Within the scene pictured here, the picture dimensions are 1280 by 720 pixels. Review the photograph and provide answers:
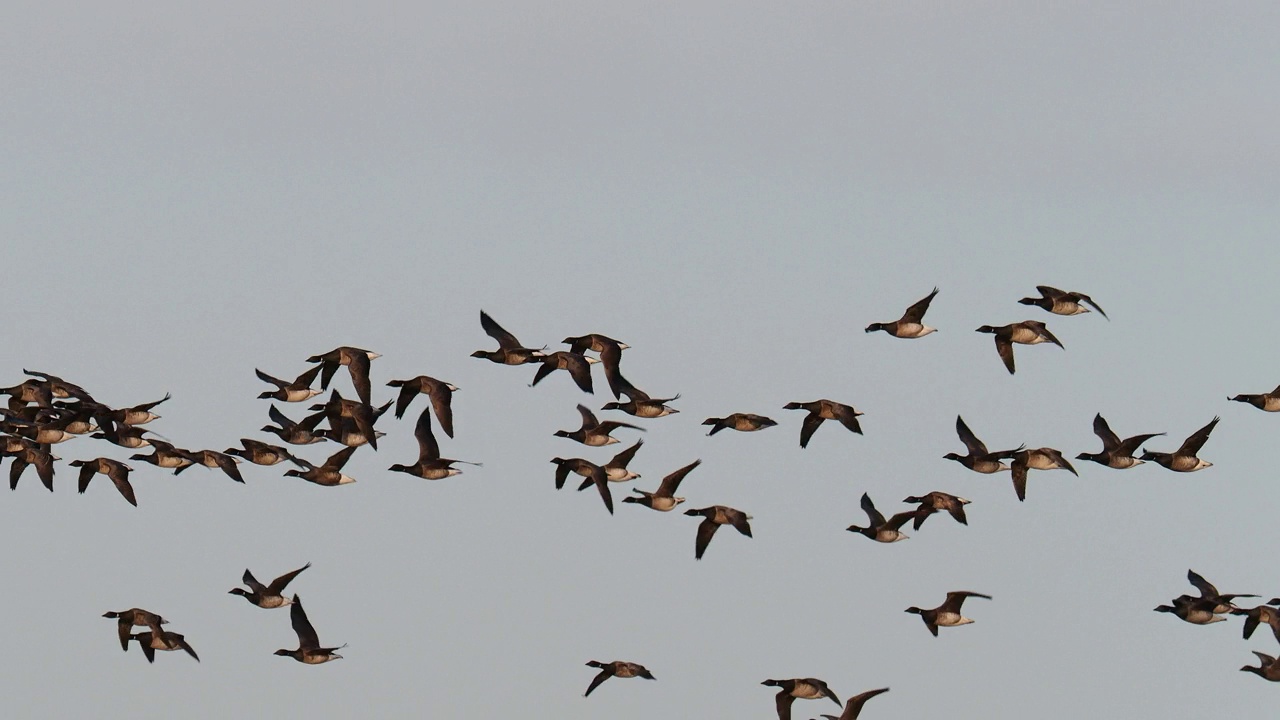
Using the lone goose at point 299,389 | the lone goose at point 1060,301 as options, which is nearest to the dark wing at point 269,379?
the lone goose at point 299,389

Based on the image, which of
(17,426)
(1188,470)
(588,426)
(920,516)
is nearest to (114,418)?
(17,426)

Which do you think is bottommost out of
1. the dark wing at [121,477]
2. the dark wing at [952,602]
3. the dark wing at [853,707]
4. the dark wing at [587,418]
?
the dark wing at [853,707]

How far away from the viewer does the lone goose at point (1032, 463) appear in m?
53.0

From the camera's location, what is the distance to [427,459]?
177ft

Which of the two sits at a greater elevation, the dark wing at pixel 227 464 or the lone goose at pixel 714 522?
the dark wing at pixel 227 464

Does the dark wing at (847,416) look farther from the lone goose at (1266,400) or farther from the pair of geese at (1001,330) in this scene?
the lone goose at (1266,400)

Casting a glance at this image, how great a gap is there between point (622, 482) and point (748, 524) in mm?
3006

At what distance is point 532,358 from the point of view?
51.8 meters

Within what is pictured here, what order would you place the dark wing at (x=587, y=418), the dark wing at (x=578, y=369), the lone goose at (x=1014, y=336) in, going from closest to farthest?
the dark wing at (x=578, y=369) → the lone goose at (x=1014, y=336) → the dark wing at (x=587, y=418)

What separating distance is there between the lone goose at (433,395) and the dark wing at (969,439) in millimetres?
12572

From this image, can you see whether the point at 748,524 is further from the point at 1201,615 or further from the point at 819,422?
the point at 1201,615

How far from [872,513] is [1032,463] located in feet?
17.3

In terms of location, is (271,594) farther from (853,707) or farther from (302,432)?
(853,707)

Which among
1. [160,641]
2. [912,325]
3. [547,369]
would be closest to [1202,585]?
[912,325]
